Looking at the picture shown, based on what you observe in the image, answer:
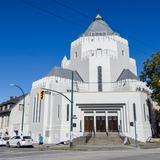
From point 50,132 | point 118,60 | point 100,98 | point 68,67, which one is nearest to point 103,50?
point 118,60

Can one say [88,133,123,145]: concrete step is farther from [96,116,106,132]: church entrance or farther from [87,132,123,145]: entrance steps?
[96,116,106,132]: church entrance

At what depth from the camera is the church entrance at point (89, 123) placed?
136 feet

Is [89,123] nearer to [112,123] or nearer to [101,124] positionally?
[101,124]

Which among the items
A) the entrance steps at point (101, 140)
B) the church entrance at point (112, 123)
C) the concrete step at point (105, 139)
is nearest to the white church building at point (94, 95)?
the church entrance at point (112, 123)

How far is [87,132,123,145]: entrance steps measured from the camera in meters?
35.6

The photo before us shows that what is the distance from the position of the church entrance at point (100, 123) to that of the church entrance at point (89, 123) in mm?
874

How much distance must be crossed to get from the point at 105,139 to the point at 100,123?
4.97 metres

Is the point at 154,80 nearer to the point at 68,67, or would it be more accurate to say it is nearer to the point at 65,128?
the point at 65,128

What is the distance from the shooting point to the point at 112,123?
41.3m

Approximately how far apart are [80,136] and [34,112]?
42.4ft

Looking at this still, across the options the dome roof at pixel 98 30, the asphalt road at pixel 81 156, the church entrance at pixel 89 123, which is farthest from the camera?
the dome roof at pixel 98 30

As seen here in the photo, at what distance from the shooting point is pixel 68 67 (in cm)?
5722

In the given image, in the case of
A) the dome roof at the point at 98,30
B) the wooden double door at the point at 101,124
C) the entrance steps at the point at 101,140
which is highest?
the dome roof at the point at 98,30

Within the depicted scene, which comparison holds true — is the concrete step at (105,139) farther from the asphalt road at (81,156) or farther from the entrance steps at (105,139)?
the asphalt road at (81,156)
